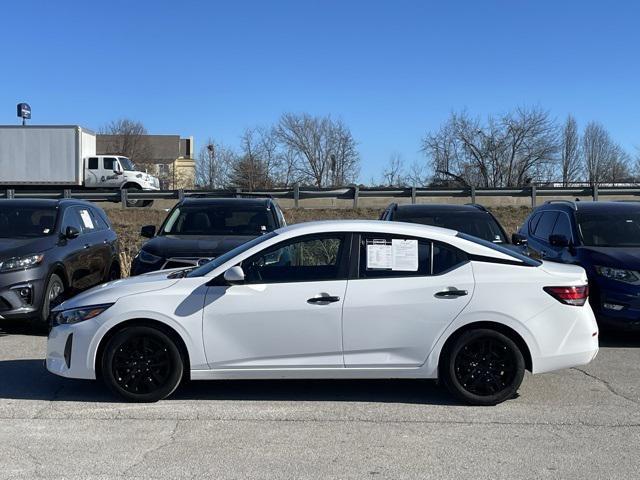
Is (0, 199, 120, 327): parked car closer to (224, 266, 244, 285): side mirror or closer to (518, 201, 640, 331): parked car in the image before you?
(224, 266, 244, 285): side mirror

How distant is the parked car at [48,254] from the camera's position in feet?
25.8

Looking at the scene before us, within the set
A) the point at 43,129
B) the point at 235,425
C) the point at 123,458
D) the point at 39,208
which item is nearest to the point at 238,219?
the point at 39,208

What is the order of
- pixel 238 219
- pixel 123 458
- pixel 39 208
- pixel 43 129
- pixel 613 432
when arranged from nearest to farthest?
1. pixel 123 458
2. pixel 613 432
3. pixel 39 208
4. pixel 238 219
5. pixel 43 129

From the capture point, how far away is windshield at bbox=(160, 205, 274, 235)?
9.95 meters

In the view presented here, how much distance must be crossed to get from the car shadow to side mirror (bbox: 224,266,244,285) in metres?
1.09

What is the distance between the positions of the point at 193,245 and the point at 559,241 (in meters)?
4.94

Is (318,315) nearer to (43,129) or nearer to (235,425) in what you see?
(235,425)

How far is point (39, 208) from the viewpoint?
9383 mm

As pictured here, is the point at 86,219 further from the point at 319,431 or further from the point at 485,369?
the point at 485,369

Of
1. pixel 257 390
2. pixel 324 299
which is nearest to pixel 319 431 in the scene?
pixel 324 299

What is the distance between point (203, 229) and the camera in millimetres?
9977

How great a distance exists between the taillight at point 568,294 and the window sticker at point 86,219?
23.8 feet

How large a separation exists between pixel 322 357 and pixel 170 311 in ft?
4.27

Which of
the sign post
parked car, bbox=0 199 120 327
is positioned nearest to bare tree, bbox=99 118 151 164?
the sign post
